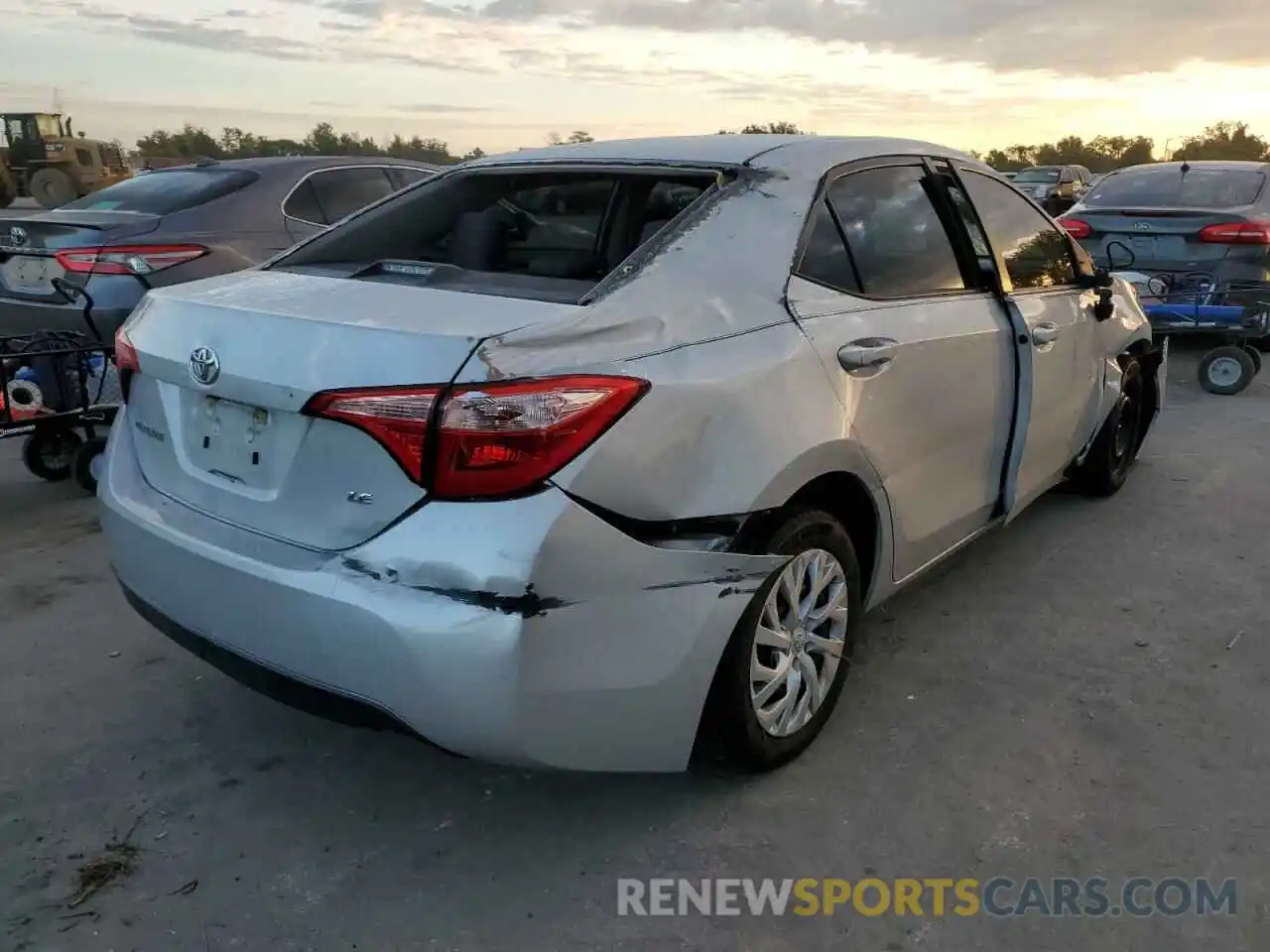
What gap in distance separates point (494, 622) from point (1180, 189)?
8.68 meters

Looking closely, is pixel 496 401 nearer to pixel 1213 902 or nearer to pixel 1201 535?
pixel 1213 902

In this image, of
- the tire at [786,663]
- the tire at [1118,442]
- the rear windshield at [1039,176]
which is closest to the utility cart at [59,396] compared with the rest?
the tire at [786,663]

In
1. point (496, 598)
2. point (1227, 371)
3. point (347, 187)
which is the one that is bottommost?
point (1227, 371)

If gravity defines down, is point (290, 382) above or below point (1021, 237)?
below

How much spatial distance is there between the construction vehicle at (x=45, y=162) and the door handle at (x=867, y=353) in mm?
25854

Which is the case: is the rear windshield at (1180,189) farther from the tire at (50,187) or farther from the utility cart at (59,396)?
the tire at (50,187)

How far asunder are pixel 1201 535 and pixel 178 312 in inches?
167

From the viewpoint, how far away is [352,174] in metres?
6.83

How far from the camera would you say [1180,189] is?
28.6 ft

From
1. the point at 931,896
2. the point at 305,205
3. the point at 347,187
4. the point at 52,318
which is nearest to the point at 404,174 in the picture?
the point at 347,187

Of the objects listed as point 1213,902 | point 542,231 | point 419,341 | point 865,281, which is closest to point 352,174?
point 542,231

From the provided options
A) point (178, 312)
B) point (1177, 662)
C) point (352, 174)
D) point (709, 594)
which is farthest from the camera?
point (352, 174)

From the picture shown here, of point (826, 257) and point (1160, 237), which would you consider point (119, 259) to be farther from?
point (1160, 237)

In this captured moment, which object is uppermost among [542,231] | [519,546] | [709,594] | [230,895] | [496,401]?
[542,231]
